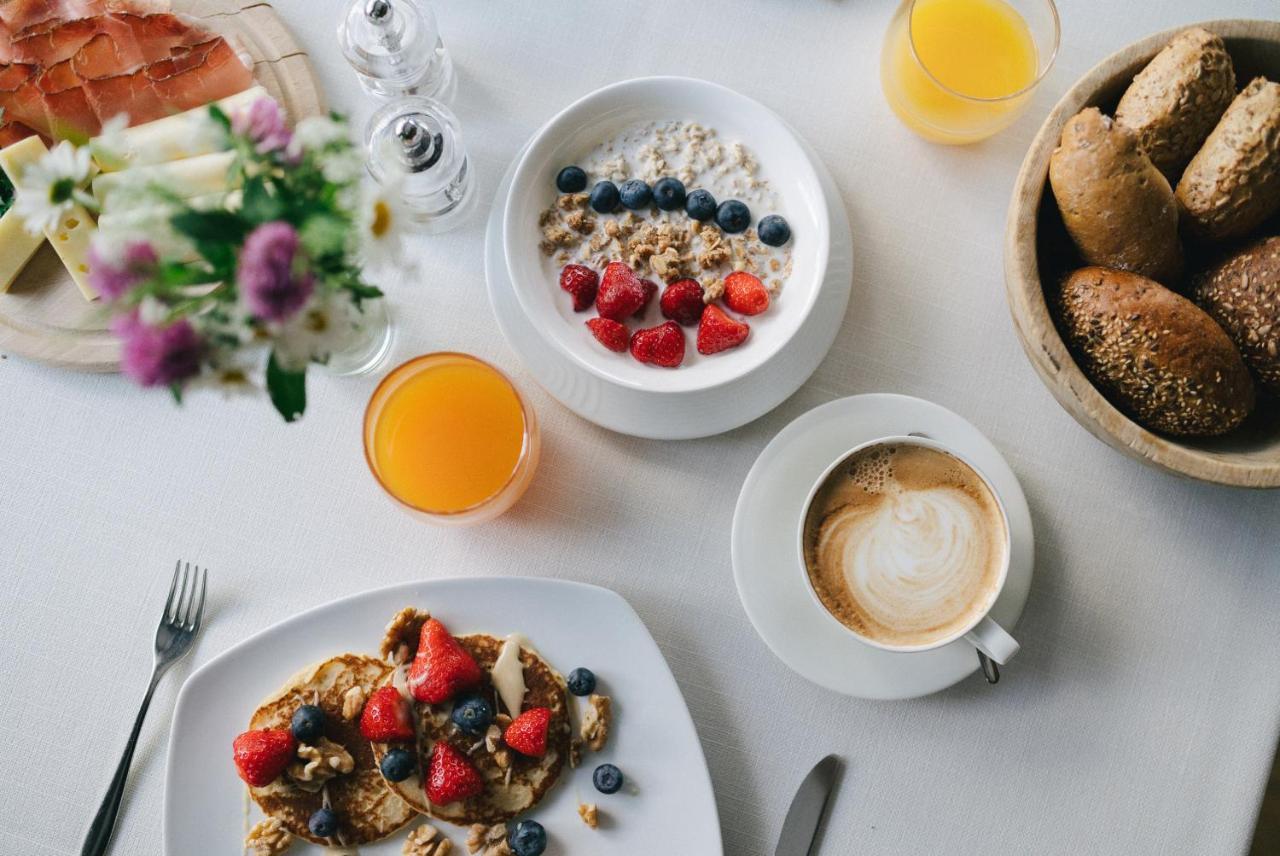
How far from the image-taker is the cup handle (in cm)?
107

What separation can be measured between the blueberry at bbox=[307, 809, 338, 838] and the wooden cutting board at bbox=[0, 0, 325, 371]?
0.68m

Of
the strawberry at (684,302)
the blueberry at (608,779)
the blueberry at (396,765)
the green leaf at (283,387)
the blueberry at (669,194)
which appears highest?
the green leaf at (283,387)

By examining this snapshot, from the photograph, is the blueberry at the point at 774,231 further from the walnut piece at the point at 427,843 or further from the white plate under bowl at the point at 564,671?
the walnut piece at the point at 427,843

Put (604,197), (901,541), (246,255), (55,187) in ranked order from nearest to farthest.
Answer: (246,255)
(55,187)
(901,541)
(604,197)

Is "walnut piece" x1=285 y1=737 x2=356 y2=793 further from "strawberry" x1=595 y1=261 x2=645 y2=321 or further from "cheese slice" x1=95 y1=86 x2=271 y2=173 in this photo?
"cheese slice" x1=95 y1=86 x2=271 y2=173

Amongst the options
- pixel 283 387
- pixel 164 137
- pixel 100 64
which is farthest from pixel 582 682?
pixel 100 64

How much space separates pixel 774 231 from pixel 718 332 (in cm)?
16

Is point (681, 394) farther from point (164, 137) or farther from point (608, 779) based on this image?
point (164, 137)

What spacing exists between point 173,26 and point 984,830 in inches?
62.5

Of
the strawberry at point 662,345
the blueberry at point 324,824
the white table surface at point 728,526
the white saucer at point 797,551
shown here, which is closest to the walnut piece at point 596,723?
the white table surface at point 728,526

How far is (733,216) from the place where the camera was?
1237 millimetres

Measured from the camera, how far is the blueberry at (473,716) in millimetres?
1175

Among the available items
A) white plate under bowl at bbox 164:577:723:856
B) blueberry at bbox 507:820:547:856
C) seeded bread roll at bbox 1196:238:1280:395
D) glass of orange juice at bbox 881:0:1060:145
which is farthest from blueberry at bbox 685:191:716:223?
blueberry at bbox 507:820:547:856

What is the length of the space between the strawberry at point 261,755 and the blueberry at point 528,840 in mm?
316
